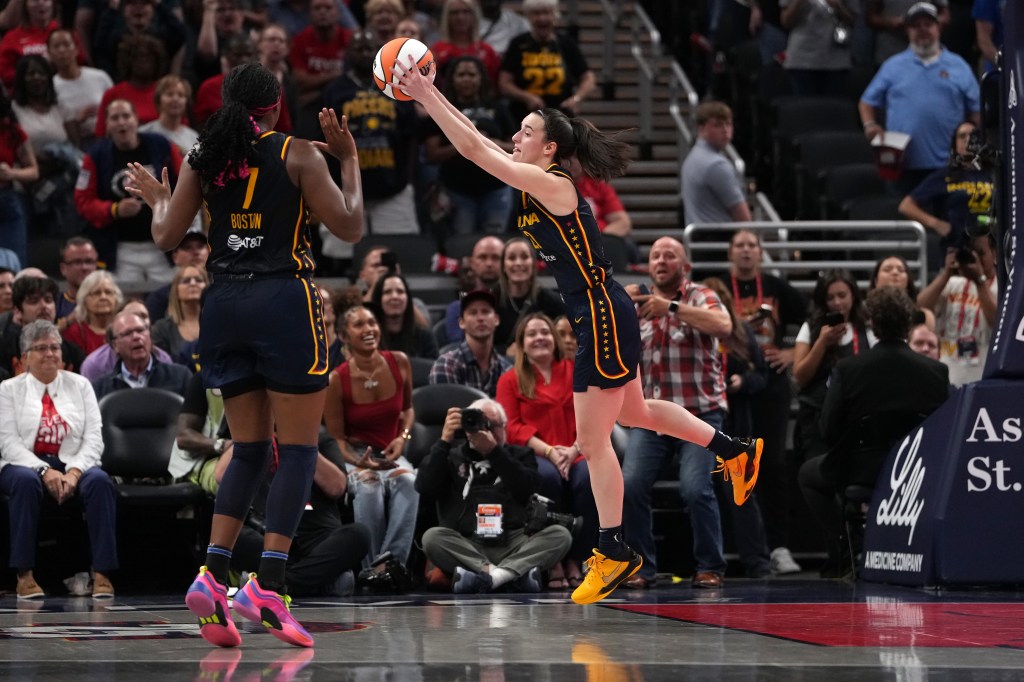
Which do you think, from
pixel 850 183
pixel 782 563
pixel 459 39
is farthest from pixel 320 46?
Answer: pixel 782 563

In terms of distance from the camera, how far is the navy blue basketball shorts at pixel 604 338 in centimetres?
692

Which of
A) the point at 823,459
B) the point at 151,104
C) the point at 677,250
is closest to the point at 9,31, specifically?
the point at 151,104

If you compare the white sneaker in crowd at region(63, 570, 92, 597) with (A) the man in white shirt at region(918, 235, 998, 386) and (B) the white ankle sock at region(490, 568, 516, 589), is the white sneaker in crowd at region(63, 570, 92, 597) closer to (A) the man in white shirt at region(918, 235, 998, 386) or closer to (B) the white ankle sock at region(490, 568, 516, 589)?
(B) the white ankle sock at region(490, 568, 516, 589)

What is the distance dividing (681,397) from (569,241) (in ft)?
9.74

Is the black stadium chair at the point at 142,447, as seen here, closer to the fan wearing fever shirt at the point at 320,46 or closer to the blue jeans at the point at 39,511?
the blue jeans at the point at 39,511

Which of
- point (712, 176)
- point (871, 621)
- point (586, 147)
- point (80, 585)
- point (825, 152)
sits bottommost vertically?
point (80, 585)

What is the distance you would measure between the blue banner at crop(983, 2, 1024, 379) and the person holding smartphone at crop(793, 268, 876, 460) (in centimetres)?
187


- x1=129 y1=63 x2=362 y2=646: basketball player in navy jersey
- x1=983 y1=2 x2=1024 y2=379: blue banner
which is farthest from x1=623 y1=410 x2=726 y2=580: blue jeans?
x1=129 y1=63 x2=362 y2=646: basketball player in navy jersey

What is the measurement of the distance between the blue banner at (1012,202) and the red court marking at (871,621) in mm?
1471

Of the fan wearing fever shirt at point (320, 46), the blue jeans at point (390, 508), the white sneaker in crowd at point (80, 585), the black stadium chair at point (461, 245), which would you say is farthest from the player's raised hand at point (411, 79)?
the fan wearing fever shirt at point (320, 46)

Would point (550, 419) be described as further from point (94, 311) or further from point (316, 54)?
point (316, 54)

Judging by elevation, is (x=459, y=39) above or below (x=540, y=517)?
above

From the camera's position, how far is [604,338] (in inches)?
272

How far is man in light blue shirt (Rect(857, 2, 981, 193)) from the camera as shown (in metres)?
13.5
